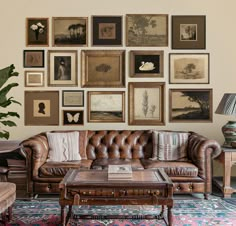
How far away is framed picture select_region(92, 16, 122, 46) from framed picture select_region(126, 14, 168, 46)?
159 millimetres

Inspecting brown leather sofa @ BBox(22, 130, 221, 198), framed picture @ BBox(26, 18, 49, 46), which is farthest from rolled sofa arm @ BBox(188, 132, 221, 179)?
framed picture @ BBox(26, 18, 49, 46)

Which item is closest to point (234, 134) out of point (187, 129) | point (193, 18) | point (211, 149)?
point (211, 149)

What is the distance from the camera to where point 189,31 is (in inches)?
206

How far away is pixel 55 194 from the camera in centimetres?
441

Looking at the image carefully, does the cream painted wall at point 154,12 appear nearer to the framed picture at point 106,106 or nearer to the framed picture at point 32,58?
the framed picture at point 32,58

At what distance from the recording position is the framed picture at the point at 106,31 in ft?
17.2

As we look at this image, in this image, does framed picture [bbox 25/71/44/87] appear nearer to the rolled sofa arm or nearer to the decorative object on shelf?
the rolled sofa arm

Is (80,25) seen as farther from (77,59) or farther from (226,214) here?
(226,214)

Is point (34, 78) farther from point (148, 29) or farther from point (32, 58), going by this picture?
point (148, 29)

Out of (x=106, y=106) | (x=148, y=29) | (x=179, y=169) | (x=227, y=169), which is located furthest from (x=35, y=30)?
(x=227, y=169)

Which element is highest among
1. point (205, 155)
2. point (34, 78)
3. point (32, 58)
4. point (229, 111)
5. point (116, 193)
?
point (32, 58)

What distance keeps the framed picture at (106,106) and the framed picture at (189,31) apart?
1.24 meters

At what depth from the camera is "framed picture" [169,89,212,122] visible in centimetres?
524

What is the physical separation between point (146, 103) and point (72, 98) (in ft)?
3.91
